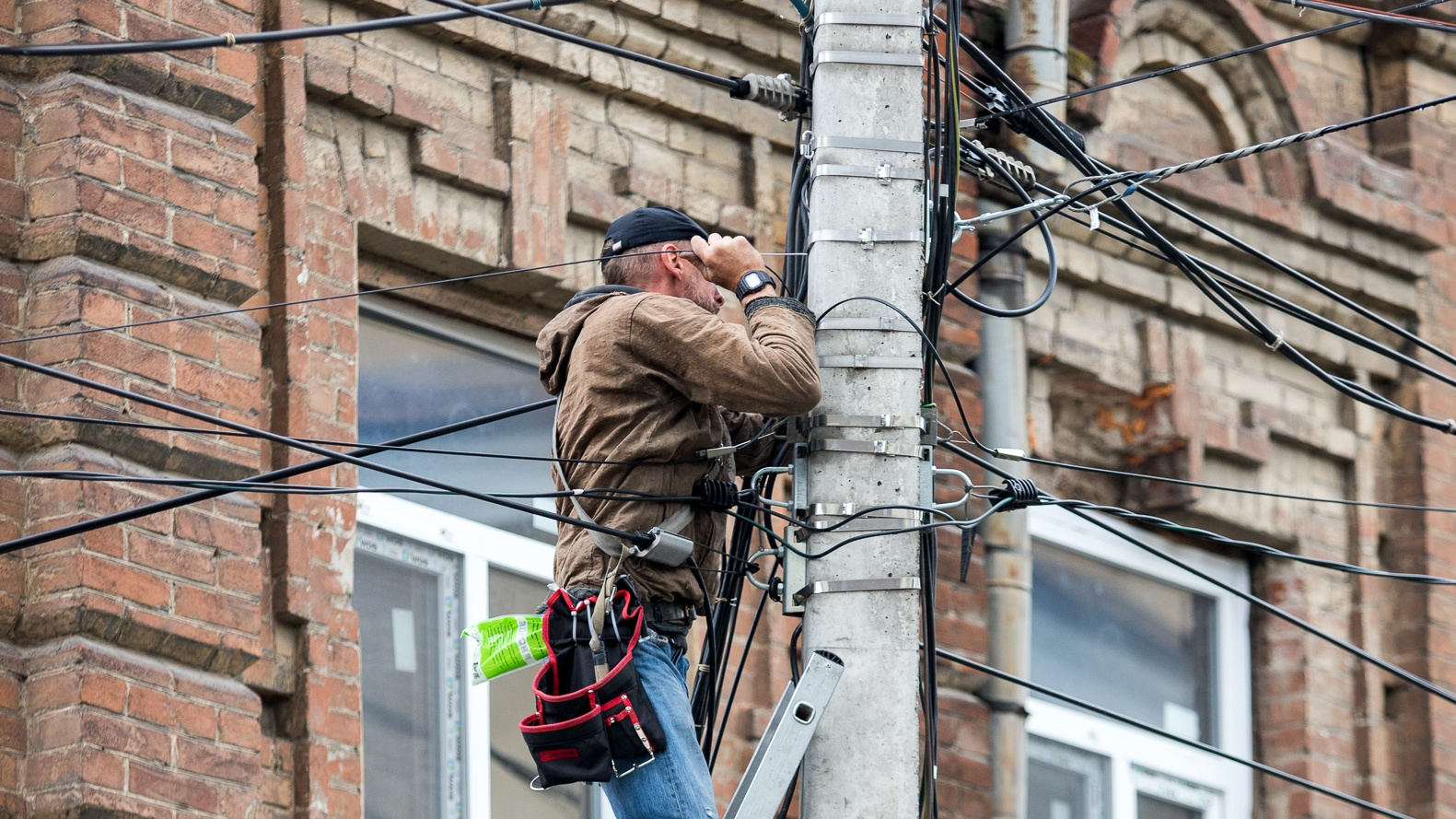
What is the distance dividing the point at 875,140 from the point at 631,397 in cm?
91

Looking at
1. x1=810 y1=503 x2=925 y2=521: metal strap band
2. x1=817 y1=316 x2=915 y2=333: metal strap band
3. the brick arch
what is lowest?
x1=810 y1=503 x2=925 y2=521: metal strap band

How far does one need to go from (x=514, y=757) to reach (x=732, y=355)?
10.7 feet

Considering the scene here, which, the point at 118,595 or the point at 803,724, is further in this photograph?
the point at 118,595

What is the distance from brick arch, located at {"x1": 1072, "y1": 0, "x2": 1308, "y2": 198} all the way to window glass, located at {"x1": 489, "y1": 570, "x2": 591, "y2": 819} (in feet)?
13.5

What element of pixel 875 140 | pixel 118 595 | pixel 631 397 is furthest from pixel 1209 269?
pixel 118 595

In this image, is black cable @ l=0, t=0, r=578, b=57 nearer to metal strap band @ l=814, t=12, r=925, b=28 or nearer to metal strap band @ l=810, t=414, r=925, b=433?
metal strap band @ l=814, t=12, r=925, b=28

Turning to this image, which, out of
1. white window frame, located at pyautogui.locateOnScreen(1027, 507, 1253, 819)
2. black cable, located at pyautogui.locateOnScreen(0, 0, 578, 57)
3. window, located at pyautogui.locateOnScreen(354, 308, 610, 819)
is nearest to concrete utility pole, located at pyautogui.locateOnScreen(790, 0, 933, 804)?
black cable, located at pyautogui.locateOnScreen(0, 0, 578, 57)

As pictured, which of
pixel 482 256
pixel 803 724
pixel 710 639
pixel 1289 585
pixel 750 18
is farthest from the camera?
pixel 1289 585

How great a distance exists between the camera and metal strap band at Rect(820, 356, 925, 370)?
256 inches

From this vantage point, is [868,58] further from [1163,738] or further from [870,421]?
[1163,738]

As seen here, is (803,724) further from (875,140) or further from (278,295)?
(278,295)

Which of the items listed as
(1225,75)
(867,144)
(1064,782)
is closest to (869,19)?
(867,144)

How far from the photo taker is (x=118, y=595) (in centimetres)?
758

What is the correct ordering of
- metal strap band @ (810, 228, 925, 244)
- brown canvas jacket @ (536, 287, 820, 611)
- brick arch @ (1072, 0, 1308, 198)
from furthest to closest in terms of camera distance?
brick arch @ (1072, 0, 1308, 198) < metal strap band @ (810, 228, 925, 244) < brown canvas jacket @ (536, 287, 820, 611)
